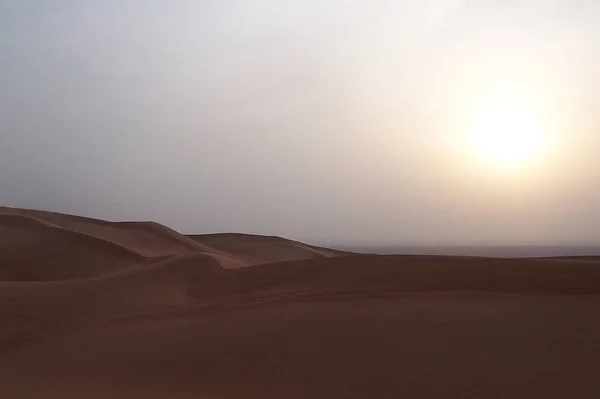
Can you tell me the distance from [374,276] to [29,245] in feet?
23.7

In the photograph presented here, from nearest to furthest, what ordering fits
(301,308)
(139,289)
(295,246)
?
1. (301,308)
2. (139,289)
3. (295,246)

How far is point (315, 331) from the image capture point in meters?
5.09

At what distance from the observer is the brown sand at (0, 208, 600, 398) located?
4152 millimetres

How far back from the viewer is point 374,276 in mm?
6340

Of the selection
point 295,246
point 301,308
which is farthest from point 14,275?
point 295,246

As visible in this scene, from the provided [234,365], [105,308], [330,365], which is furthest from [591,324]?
[105,308]

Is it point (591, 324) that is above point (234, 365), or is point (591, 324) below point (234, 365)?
above

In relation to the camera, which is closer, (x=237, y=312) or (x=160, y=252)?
(x=237, y=312)

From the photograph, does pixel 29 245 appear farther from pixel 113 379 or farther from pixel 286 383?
pixel 286 383

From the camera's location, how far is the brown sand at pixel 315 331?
415 centimetres

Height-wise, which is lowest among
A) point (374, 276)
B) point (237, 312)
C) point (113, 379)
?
point (113, 379)

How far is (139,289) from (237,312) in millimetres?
1816

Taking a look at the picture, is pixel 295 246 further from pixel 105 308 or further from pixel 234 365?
pixel 234 365

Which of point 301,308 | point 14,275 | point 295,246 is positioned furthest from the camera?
point 295,246
